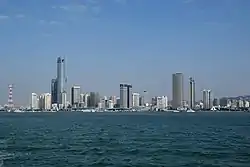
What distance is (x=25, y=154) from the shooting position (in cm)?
4138

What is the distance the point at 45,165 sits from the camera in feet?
112

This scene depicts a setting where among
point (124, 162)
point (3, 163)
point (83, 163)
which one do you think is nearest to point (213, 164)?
point (124, 162)

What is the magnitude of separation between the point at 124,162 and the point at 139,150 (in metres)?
8.45

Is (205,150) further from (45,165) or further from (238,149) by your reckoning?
(45,165)

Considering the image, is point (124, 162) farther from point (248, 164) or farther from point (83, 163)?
point (248, 164)

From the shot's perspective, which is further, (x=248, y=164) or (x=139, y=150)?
(x=139, y=150)

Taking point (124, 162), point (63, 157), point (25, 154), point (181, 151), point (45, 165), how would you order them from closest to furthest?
point (45, 165)
point (124, 162)
point (63, 157)
point (25, 154)
point (181, 151)

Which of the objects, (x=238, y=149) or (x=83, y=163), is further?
(x=238, y=149)

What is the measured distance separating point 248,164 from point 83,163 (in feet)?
42.0

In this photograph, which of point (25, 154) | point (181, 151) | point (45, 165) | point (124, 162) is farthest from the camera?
point (181, 151)

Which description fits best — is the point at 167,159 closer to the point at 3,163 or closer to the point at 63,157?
the point at 63,157

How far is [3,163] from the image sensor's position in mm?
34750

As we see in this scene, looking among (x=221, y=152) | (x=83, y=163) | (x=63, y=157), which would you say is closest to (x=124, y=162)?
(x=83, y=163)

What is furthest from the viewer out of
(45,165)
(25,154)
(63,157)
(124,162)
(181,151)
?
(181,151)
